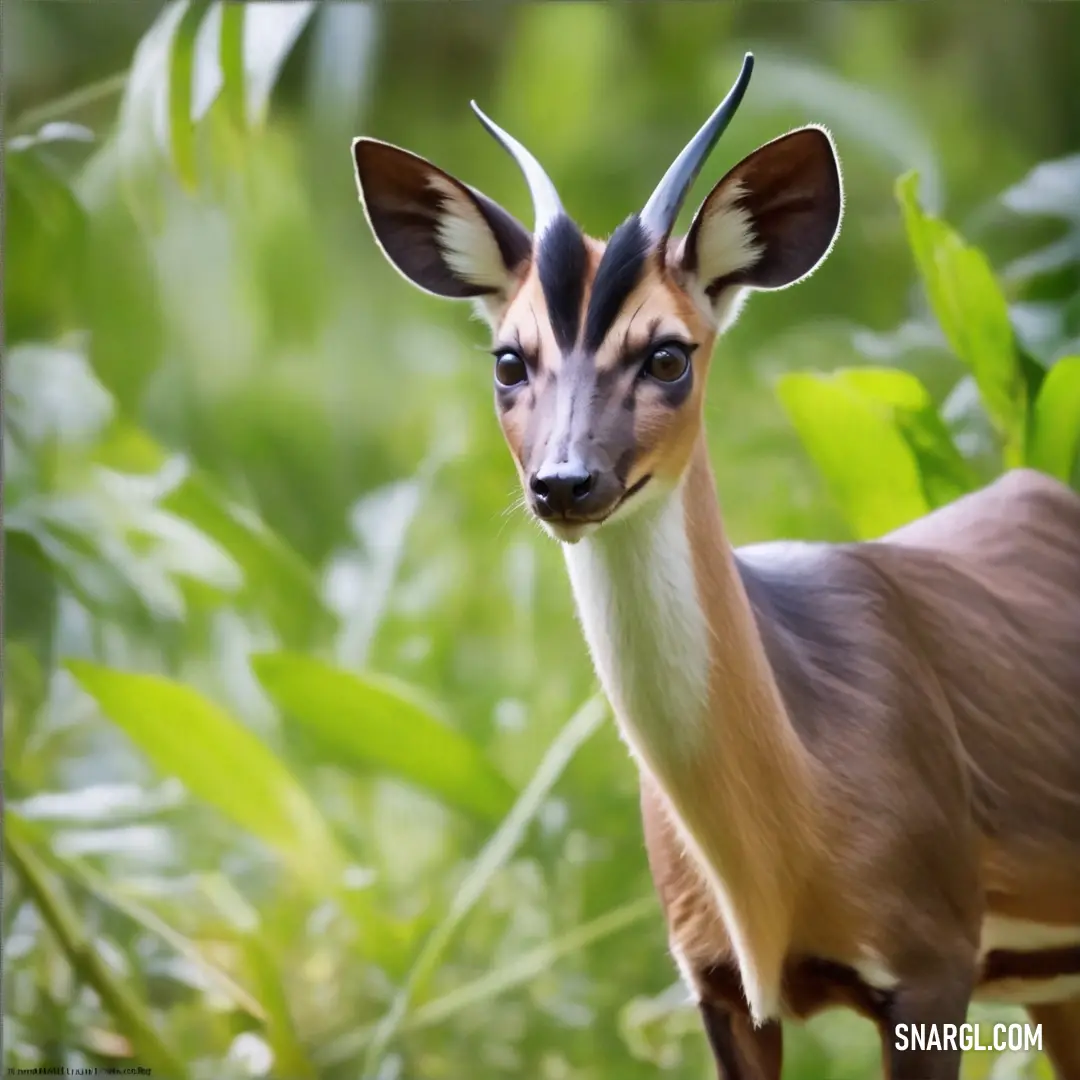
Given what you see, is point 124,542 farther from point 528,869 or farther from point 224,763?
point 528,869

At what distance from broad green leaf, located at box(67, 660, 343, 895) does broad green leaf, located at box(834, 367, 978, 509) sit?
0.67 meters

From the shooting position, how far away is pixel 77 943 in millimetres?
1345

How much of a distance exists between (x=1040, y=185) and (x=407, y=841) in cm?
89

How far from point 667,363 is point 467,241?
212mm

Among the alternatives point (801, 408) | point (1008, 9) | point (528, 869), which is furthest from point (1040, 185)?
A: point (528, 869)

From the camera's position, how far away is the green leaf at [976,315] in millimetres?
1229

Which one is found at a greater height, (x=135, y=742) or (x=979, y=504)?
(x=979, y=504)

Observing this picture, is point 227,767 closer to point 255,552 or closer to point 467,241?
point 255,552

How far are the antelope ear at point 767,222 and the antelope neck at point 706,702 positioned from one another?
138mm

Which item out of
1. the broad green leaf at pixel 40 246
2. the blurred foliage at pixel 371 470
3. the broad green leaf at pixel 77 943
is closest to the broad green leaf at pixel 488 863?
the blurred foliage at pixel 371 470

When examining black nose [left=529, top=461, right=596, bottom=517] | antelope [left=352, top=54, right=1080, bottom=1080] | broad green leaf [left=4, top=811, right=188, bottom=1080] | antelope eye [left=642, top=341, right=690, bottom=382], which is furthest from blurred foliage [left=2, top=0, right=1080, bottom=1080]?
black nose [left=529, top=461, right=596, bottom=517]

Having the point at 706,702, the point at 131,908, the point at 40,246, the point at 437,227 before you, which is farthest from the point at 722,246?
the point at 131,908

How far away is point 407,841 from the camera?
130 centimetres

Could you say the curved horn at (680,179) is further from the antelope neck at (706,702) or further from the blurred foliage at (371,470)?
the blurred foliage at (371,470)
